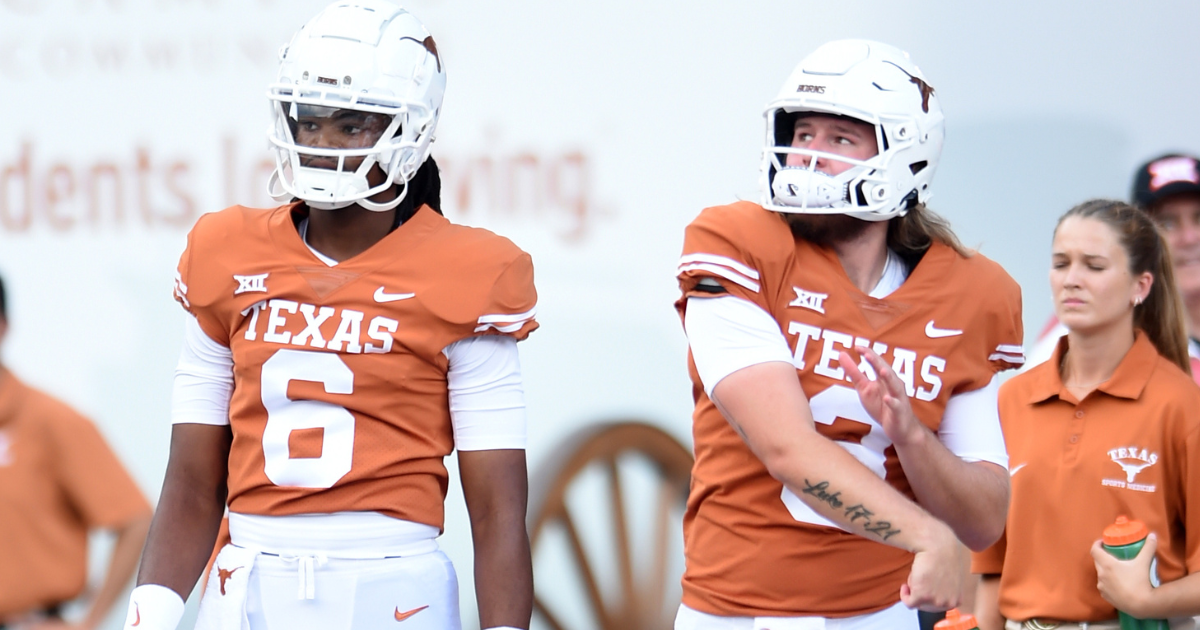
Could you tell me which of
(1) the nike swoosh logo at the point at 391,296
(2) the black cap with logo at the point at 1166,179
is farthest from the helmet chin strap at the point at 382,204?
(2) the black cap with logo at the point at 1166,179

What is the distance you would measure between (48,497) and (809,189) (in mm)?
1711

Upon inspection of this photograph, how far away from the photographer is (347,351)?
1.60m

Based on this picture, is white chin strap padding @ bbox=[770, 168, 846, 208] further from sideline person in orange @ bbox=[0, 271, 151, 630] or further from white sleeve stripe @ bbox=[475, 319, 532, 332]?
sideline person in orange @ bbox=[0, 271, 151, 630]

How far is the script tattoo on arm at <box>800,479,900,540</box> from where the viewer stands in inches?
60.1

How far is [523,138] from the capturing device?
9.57 ft

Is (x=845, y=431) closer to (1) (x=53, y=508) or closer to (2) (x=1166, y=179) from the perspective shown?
(2) (x=1166, y=179)

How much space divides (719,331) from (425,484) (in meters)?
0.39

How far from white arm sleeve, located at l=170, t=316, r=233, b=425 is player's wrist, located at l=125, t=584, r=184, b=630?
0.20m

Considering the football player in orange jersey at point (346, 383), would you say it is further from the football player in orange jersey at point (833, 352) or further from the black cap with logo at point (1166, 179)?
the black cap with logo at point (1166, 179)

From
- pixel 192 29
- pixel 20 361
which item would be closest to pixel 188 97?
pixel 192 29

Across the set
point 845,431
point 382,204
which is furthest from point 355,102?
point 845,431

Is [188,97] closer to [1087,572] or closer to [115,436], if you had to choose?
[115,436]

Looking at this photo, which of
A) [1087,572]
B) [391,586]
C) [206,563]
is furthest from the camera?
[1087,572]

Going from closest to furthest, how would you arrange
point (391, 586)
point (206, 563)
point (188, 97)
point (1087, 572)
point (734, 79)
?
point (391, 586)
point (206, 563)
point (1087, 572)
point (734, 79)
point (188, 97)
